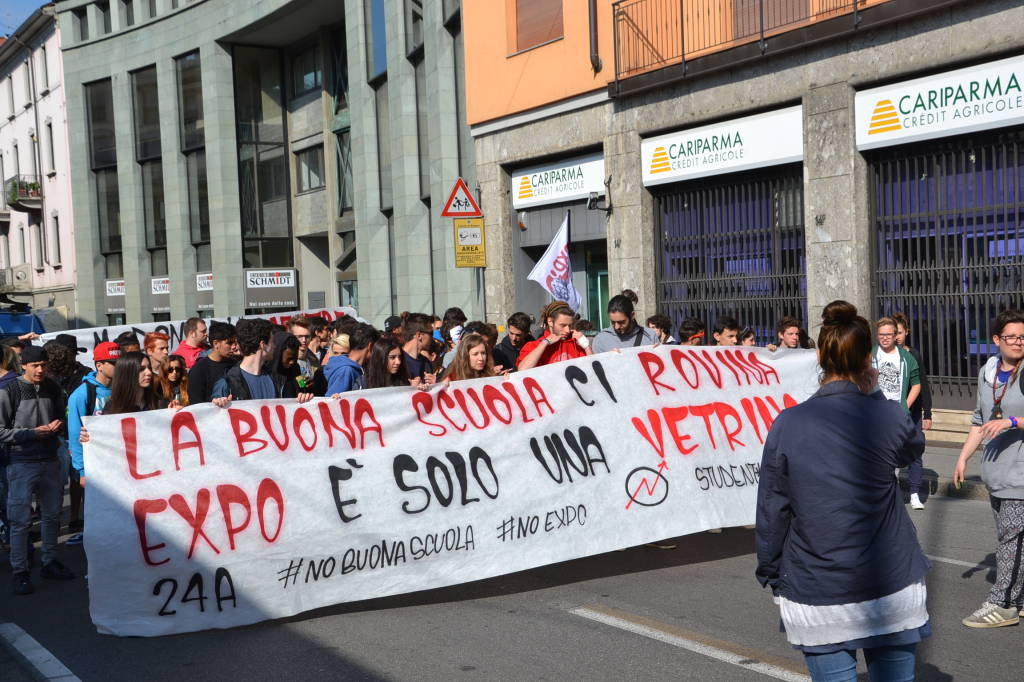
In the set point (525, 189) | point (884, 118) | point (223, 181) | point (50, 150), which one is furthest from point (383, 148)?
point (50, 150)

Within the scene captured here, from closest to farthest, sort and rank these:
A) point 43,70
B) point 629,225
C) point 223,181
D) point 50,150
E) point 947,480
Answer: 1. point 947,480
2. point 629,225
3. point 223,181
4. point 43,70
5. point 50,150

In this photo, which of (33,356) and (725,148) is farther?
(725,148)

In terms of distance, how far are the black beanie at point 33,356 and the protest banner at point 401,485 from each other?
2.13m

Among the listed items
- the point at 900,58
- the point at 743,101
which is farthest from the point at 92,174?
the point at 900,58

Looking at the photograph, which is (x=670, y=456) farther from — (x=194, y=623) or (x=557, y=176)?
(x=557, y=176)

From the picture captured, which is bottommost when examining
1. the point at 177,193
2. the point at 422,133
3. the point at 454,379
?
the point at 454,379

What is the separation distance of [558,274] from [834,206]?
3720 millimetres

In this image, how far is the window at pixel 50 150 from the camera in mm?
43906

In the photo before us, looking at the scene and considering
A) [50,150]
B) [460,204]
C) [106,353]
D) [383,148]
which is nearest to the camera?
[106,353]

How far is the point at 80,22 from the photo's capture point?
40625 millimetres

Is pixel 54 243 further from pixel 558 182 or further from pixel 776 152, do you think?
pixel 776 152

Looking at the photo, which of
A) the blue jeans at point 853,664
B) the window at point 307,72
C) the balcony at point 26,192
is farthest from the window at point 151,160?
the blue jeans at point 853,664

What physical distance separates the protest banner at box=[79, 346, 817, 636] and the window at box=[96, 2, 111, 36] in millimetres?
37464

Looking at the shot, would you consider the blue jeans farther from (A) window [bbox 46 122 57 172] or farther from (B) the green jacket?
(A) window [bbox 46 122 57 172]
